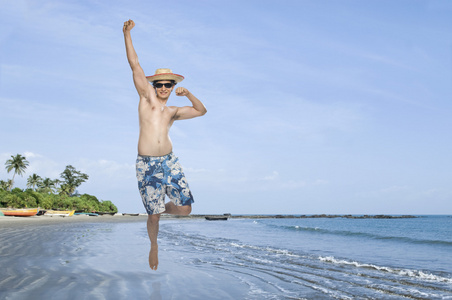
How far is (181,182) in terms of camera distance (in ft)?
14.8

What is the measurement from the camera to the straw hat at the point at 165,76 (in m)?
4.36

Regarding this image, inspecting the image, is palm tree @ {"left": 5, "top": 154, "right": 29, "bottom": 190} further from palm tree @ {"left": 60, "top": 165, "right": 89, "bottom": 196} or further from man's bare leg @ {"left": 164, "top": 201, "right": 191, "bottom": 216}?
man's bare leg @ {"left": 164, "top": 201, "right": 191, "bottom": 216}

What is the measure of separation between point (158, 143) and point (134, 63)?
0.92 m

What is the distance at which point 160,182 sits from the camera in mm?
4422

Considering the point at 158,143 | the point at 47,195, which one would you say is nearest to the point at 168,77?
the point at 158,143

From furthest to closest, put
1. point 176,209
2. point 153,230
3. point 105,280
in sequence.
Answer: point 105,280, point 153,230, point 176,209

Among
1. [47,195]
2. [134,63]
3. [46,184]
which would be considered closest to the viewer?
[134,63]

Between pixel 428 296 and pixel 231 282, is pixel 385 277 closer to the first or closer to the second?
pixel 428 296

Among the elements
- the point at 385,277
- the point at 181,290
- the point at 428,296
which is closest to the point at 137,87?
the point at 181,290

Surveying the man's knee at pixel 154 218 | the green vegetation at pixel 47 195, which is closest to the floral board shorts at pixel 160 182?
the man's knee at pixel 154 218

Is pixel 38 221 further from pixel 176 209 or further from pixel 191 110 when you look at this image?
pixel 191 110

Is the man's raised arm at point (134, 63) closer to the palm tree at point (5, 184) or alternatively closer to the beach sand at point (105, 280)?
the beach sand at point (105, 280)

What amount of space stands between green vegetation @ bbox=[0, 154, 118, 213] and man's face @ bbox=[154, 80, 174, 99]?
2665 inches

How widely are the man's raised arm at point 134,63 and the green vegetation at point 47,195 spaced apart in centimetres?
6767
